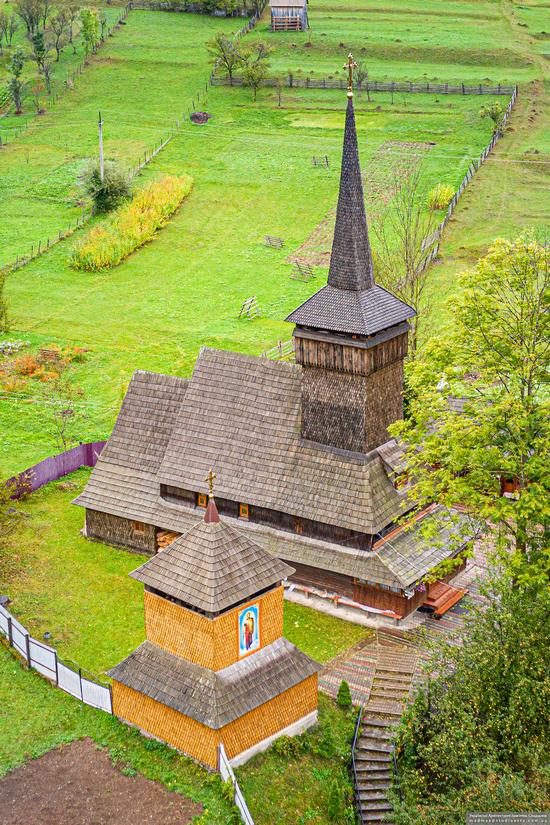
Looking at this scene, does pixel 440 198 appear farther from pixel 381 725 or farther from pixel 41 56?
pixel 381 725

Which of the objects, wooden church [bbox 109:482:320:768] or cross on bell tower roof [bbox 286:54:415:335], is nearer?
wooden church [bbox 109:482:320:768]

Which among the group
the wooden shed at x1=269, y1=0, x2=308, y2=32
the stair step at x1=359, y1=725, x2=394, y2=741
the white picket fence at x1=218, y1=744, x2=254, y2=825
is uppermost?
the wooden shed at x1=269, y1=0, x2=308, y2=32

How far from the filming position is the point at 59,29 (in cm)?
10881

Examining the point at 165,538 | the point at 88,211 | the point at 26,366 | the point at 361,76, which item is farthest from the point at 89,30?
the point at 165,538

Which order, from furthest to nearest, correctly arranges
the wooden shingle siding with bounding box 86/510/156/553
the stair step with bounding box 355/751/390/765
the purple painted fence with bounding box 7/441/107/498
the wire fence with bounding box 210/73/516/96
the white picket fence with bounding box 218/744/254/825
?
the wire fence with bounding box 210/73/516/96 < the purple painted fence with bounding box 7/441/107/498 < the wooden shingle siding with bounding box 86/510/156/553 < the stair step with bounding box 355/751/390/765 < the white picket fence with bounding box 218/744/254/825

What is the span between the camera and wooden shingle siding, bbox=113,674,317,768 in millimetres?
29594

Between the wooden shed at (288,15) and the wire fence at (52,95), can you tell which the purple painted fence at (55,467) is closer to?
the wire fence at (52,95)

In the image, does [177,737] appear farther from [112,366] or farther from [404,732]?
[112,366]

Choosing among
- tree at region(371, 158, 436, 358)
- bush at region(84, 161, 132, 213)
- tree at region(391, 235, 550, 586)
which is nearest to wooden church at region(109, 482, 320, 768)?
tree at region(391, 235, 550, 586)

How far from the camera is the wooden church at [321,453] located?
36.8 meters

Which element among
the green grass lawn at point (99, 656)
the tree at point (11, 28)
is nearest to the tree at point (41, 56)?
the tree at point (11, 28)

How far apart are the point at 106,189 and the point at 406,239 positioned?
29820 millimetres

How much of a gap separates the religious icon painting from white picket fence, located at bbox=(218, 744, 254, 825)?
2.84 meters

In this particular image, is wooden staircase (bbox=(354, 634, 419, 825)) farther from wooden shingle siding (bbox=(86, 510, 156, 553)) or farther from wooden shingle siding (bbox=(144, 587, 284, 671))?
wooden shingle siding (bbox=(86, 510, 156, 553))
